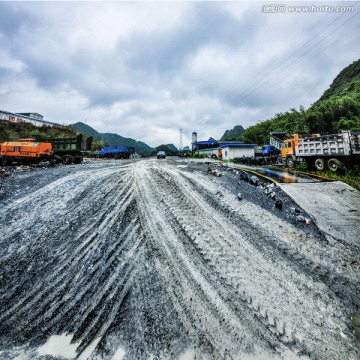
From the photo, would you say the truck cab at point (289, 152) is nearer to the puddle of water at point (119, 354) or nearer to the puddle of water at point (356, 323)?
the puddle of water at point (356, 323)

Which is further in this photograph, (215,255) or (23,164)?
(23,164)

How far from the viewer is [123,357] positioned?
2545 mm

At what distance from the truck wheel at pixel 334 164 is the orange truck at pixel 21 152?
65.5 ft

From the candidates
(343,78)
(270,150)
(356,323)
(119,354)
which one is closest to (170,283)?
(119,354)

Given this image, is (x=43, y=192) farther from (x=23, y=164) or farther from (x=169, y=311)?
(x=23, y=164)

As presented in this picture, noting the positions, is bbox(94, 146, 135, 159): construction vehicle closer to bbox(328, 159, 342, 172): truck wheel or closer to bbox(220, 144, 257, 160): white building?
bbox(220, 144, 257, 160): white building

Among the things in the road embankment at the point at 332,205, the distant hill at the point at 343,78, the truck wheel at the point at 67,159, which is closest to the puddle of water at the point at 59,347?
the road embankment at the point at 332,205

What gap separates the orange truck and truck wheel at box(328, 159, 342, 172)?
20.0 metres

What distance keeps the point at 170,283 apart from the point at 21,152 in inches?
641

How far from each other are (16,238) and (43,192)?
294cm

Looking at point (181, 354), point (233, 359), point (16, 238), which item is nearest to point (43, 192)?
point (16, 238)

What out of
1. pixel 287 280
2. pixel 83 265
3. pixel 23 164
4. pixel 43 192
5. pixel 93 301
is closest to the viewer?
pixel 93 301

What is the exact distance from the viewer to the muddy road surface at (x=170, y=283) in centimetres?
271

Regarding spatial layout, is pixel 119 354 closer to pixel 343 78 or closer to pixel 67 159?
pixel 67 159
